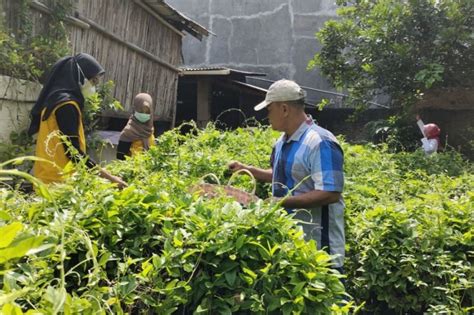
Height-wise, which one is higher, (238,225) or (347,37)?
(347,37)

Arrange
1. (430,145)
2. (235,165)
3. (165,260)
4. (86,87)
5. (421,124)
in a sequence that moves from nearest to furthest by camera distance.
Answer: (165,260) → (235,165) → (86,87) → (430,145) → (421,124)

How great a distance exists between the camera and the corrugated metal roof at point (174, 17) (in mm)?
8883

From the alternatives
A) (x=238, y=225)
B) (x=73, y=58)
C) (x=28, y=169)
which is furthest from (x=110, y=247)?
(x=28, y=169)

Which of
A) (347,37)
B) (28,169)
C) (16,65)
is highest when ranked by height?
(347,37)

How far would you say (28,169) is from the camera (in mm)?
4789

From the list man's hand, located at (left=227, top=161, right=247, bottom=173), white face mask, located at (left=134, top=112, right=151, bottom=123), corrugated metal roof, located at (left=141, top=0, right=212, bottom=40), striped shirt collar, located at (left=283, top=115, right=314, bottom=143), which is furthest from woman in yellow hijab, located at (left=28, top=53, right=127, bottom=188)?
corrugated metal roof, located at (left=141, top=0, right=212, bottom=40)

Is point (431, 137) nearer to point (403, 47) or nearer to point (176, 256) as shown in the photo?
point (403, 47)

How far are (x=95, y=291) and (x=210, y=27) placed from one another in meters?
15.1

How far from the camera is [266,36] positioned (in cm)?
1543

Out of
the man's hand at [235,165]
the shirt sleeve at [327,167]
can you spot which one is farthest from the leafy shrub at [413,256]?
the man's hand at [235,165]

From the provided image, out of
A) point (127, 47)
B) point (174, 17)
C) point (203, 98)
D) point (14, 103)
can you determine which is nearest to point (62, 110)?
point (14, 103)

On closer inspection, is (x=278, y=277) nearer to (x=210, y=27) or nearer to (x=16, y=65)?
(x=16, y=65)

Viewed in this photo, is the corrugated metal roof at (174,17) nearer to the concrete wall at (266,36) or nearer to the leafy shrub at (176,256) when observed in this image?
the concrete wall at (266,36)

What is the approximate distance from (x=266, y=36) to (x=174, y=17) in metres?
6.23
